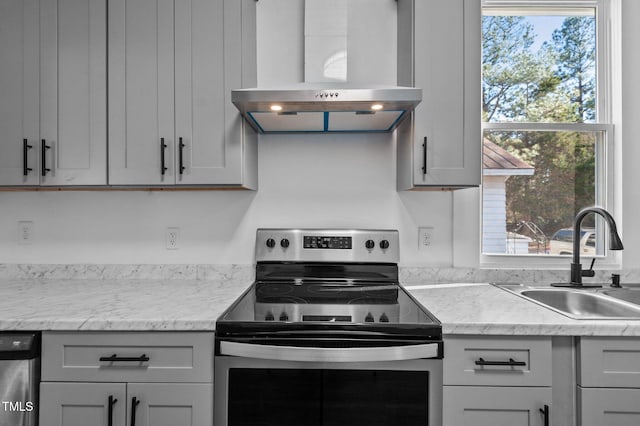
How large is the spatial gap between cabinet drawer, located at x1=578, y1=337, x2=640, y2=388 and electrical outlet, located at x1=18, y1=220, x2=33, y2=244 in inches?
99.7

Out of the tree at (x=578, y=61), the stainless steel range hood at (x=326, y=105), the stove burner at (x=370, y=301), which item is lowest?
the stove burner at (x=370, y=301)

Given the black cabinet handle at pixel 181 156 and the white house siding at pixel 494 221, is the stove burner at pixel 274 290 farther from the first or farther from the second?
the white house siding at pixel 494 221

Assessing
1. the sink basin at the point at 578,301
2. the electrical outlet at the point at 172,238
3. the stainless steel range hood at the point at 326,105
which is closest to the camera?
the stainless steel range hood at the point at 326,105

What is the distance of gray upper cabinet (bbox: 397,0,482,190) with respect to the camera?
1.64 metres

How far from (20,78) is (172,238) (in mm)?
973

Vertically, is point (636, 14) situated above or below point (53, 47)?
above

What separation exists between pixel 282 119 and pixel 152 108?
58cm

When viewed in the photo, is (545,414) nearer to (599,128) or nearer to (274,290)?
(274,290)

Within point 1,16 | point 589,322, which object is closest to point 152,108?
point 1,16

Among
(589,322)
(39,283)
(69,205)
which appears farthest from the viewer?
(69,205)

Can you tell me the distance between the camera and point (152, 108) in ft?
5.49

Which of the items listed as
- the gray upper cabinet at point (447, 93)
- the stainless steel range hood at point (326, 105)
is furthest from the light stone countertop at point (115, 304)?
the gray upper cabinet at point (447, 93)

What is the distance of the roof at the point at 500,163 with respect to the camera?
2.01 m

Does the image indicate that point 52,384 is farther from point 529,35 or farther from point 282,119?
point 529,35
